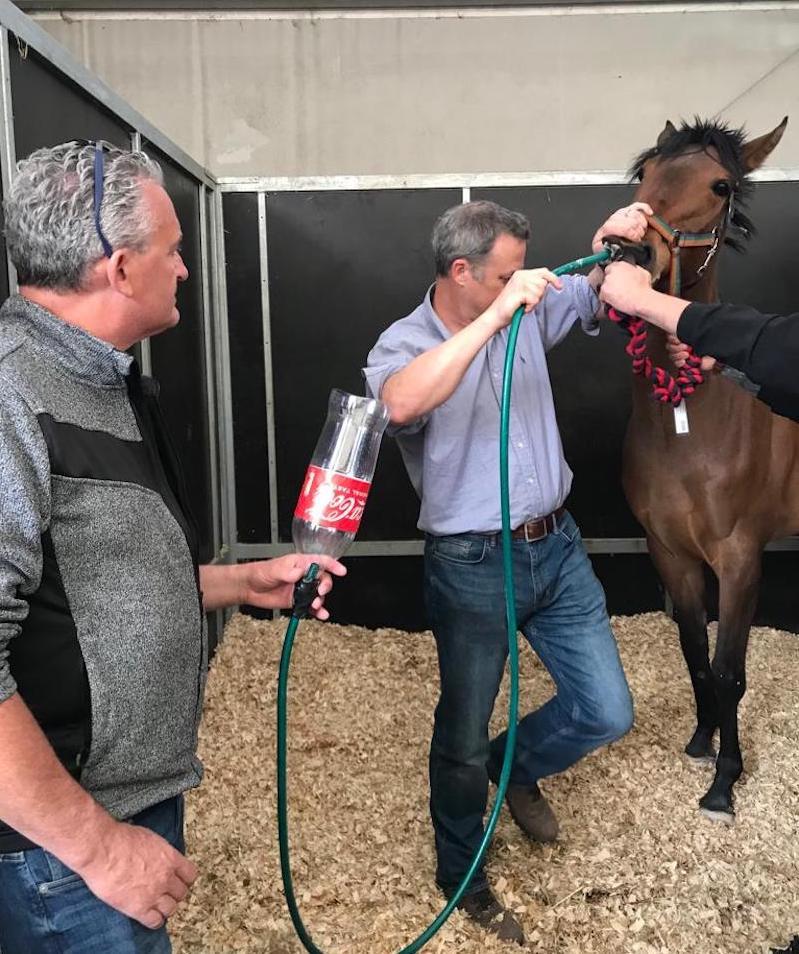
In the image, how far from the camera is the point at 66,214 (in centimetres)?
90

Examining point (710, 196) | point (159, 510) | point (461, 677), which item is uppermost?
point (710, 196)

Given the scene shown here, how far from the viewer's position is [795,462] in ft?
8.08

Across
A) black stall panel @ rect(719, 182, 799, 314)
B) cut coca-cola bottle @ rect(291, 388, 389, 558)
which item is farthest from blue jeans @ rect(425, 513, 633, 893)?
black stall panel @ rect(719, 182, 799, 314)

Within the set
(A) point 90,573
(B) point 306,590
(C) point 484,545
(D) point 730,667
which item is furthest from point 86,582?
(D) point 730,667

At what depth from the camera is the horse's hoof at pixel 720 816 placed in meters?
2.20

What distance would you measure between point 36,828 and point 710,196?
76.0 inches

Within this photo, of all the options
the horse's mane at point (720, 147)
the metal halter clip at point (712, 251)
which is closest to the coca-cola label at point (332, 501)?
the metal halter clip at point (712, 251)

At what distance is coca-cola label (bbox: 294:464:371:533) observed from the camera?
117cm

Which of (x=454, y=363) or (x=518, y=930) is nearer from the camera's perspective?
(x=454, y=363)

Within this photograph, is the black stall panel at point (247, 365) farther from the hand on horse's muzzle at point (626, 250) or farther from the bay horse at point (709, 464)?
the hand on horse's muzzle at point (626, 250)

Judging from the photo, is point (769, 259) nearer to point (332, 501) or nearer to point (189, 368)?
point (189, 368)

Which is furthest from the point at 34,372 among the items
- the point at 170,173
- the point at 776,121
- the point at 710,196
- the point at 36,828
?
the point at 776,121

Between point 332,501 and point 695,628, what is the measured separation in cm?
169

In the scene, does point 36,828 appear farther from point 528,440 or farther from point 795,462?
point 795,462
